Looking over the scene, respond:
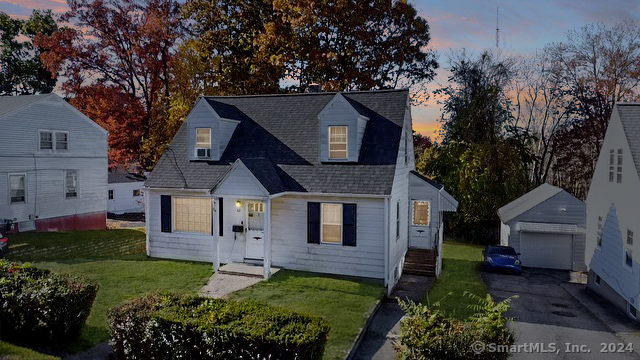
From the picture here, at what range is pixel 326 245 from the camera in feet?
53.6

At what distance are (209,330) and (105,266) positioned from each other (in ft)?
36.1

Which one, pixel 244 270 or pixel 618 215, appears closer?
pixel 244 270

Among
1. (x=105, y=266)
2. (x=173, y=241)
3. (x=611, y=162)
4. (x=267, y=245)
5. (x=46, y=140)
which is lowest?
(x=105, y=266)

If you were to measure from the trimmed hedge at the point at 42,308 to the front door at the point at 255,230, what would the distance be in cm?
758

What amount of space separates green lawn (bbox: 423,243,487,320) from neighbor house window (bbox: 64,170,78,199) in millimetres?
24078

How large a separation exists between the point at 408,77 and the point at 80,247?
2605cm

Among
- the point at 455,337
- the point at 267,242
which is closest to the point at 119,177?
the point at 267,242

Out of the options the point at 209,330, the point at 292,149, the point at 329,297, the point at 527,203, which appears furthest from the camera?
the point at 527,203

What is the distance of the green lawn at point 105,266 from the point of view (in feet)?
40.8

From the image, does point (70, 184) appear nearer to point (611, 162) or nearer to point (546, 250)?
point (546, 250)

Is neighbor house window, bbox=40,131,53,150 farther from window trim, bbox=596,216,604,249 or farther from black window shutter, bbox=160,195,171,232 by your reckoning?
window trim, bbox=596,216,604,249

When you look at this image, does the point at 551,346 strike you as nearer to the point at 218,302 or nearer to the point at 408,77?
the point at 218,302

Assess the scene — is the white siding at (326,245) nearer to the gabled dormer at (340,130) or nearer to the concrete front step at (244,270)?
the concrete front step at (244,270)

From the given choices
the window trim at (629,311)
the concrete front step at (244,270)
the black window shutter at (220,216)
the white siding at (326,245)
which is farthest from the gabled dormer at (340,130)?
the window trim at (629,311)
